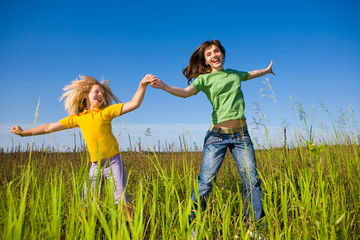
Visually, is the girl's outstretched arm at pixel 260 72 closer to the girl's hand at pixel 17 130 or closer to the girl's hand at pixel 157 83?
the girl's hand at pixel 157 83

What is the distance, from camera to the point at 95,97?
3.25 meters

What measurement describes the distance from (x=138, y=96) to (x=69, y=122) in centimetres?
112

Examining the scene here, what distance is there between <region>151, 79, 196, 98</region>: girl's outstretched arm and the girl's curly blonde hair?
1071mm

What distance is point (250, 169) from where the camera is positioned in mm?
2611

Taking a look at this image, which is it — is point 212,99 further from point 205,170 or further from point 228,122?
point 205,170

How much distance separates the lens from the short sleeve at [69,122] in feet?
10.7

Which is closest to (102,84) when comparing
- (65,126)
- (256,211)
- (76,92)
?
(76,92)

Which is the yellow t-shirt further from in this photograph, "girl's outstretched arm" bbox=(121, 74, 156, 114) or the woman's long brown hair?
the woman's long brown hair

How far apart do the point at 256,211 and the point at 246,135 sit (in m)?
0.77

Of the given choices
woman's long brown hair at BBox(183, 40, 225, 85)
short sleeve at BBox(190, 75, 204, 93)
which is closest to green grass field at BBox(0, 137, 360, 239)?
short sleeve at BBox(190, 75, 204, 93)

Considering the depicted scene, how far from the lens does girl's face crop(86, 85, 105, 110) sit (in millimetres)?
3240

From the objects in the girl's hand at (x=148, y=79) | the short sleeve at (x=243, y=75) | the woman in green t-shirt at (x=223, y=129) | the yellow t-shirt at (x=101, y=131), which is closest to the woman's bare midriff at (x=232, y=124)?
the woman in green t-shirt at (x=223, y=129)

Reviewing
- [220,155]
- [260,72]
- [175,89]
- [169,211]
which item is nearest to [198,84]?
[175,89]

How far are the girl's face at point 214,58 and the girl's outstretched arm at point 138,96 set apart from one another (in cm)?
105
